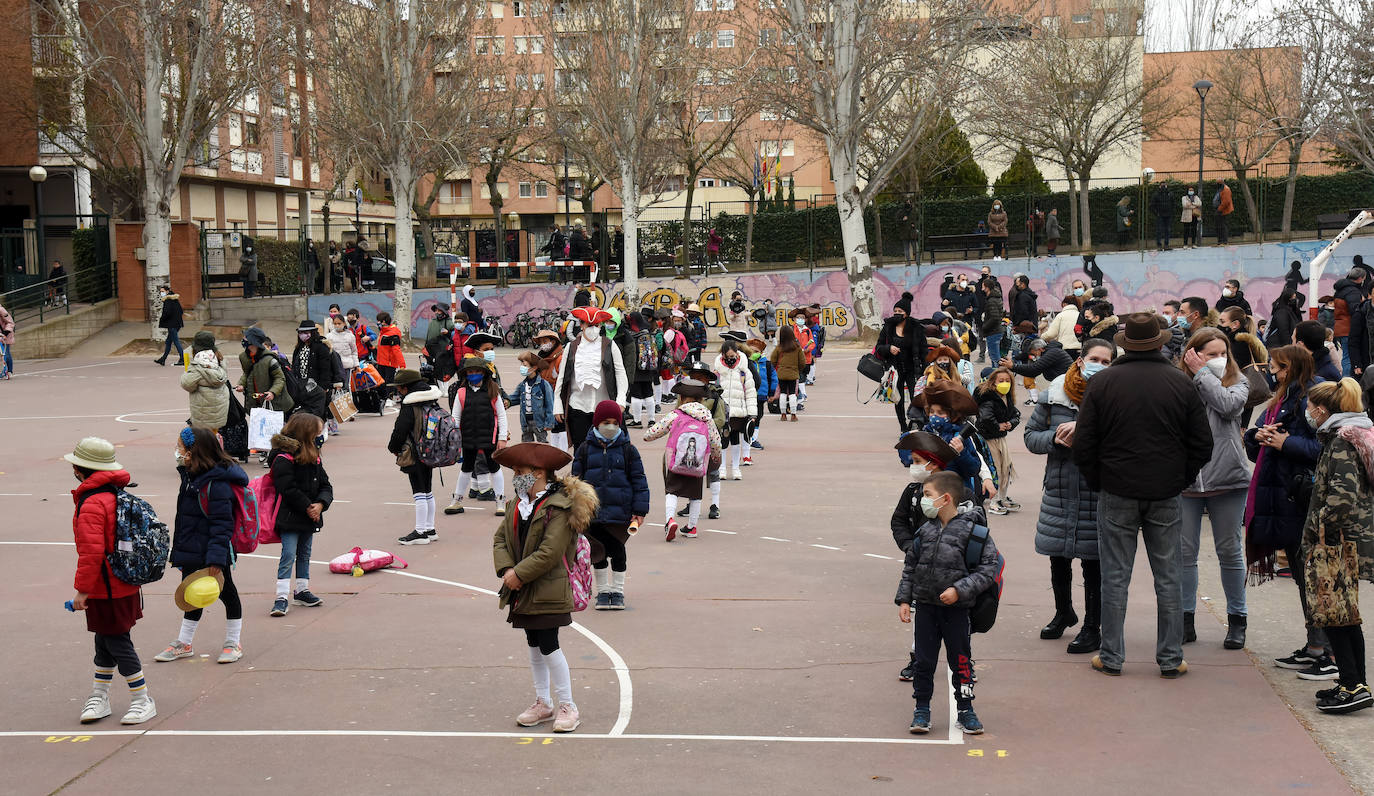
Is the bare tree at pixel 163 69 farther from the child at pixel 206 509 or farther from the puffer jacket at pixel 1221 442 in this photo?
the puffer jacket at pixel 1221 442

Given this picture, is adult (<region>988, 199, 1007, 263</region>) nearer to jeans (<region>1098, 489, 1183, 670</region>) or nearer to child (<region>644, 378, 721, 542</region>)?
child (<region>644, 378, 721, 542</region>)

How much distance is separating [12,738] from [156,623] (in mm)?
2191

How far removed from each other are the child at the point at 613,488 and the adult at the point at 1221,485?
3.52 metres

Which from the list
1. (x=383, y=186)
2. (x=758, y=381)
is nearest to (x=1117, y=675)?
(x=758, y=381)

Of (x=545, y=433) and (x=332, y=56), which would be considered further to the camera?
(x=332, y=56)

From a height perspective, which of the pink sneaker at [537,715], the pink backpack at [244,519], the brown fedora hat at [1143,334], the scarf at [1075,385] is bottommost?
the pink sneaker at [537,715]

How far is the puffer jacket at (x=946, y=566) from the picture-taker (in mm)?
6293

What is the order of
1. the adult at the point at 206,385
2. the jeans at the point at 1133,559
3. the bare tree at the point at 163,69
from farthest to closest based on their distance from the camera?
1. the bare tree at the point at 163,69
2. the adult at the point at 206,385
3. the jeans at the point at 1133,559

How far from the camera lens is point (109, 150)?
37.8 metres

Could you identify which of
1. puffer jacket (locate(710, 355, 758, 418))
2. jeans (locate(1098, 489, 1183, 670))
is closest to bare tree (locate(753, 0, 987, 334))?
puffer jacket (locate(710, 355, 758, 418))

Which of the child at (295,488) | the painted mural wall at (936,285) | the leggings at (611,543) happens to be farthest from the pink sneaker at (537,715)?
the painted mural wall at (936,285)

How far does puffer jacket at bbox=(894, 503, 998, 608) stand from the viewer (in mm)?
6293

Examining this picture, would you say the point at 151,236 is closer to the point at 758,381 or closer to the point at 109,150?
the point at 109,150

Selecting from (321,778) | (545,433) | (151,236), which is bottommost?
(321,778)
